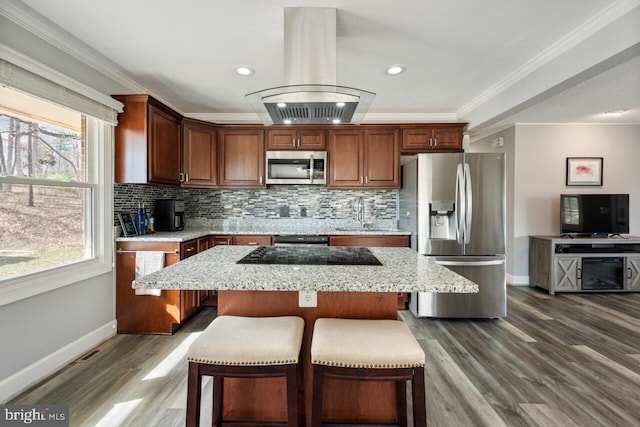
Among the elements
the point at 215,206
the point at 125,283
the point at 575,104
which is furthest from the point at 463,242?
the point at 125,283

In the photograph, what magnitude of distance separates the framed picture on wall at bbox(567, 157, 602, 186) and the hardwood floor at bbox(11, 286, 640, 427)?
2051 millimetres

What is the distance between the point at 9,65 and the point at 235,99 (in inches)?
72.5

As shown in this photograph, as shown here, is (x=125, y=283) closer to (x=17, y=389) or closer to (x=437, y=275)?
(x=17, y=389)

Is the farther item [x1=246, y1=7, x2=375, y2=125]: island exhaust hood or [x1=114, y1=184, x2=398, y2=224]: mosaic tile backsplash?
[x1=114, y1=184, x2=398, y2=224]: mosaic tile backsplash

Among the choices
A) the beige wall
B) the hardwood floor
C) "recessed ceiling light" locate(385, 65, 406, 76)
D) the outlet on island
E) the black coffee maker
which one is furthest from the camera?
the beige wall

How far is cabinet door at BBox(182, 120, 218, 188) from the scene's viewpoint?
3346 mm

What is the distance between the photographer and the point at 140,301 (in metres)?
2.67

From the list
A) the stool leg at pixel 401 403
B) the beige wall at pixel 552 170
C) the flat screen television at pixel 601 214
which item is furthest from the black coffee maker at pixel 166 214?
the flat screen television at pixel 601 214

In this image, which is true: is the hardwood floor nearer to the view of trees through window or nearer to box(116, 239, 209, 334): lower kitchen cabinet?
box(116, 239, 209, 334): lower kitchen cabinet

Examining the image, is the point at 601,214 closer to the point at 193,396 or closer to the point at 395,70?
the point at 395,70

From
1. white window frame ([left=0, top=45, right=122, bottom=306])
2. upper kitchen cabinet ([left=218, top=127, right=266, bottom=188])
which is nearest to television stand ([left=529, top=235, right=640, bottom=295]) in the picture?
upper kitchen cabinet ([left=218, top=127, right=266, bottom=188])

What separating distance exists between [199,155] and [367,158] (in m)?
2.06

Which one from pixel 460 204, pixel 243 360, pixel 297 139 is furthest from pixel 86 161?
pixel 460 204

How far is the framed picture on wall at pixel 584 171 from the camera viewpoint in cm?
424
